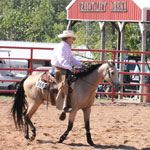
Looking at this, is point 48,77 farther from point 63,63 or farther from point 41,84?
point 63,63

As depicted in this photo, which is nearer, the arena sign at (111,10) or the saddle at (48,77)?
the saddle at (48,77)

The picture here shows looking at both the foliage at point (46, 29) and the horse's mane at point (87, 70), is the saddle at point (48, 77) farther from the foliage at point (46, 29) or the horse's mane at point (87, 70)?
the foliage at point (46, 29)

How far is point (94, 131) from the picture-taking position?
28.4 feet

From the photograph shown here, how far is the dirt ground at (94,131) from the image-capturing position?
7320mm

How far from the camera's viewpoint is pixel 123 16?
17422 millimetres

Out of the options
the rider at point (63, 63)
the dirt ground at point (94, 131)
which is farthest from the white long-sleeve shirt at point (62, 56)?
the dirt ground at point (94, 131)

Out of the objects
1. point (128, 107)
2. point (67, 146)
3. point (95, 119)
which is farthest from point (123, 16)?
point (67, 146)

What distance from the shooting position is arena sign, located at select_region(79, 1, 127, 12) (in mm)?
17594

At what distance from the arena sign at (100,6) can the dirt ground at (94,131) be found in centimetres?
675

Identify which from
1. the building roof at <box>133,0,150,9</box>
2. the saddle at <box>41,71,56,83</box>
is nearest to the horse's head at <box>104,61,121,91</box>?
the saddle at <box>41,71,56,83</box>

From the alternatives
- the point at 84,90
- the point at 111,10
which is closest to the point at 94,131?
the point at 84,90

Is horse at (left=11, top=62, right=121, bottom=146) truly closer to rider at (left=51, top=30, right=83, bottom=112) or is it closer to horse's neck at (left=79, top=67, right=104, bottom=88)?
horse's neck at (left=79, top=67, right=104, bottom=88)

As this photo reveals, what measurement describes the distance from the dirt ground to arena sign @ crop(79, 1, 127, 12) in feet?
22.1

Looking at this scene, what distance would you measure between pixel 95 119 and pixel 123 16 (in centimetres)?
819
